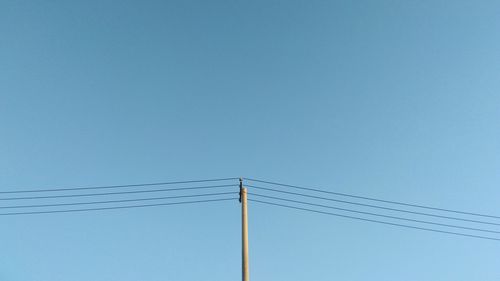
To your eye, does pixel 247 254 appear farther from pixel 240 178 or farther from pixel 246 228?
pixel 240 178

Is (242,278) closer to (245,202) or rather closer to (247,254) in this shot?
(247,254)

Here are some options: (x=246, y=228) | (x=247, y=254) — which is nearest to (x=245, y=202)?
(x=246, y=228)

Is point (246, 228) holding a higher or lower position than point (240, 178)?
lower

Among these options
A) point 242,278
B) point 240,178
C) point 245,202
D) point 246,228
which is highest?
point 240,178

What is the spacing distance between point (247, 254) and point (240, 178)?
3.89 meters

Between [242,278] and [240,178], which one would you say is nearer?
[242,278]

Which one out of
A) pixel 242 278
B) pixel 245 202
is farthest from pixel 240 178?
pixel 242 278

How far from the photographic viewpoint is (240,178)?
19.9m

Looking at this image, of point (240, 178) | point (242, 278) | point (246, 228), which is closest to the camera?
point (242, 278)

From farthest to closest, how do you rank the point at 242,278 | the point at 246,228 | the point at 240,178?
1. the point at 240,178
2. the point at 246,228
3. the point at 242,278

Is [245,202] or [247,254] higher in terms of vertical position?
[245,202]

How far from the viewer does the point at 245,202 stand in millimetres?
18766

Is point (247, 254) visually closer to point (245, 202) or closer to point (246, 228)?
point (246, 228)

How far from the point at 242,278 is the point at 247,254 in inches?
38.9
